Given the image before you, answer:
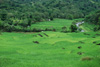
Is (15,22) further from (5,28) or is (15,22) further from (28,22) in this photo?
(5,28)

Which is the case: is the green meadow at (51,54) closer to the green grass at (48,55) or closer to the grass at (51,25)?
the green grass at (48,55)

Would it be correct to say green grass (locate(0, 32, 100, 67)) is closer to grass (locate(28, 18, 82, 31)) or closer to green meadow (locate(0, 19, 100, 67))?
green meadow (locate(0, 19, 100, 67))

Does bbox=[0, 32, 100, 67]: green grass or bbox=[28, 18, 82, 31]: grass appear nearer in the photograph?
bbox=[0, 32, 100, 67]: green grass

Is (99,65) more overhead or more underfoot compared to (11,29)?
more overhead

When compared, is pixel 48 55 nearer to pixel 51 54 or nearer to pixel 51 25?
pixel 51 54

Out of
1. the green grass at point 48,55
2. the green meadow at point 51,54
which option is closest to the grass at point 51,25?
the green meadow at point 51,54

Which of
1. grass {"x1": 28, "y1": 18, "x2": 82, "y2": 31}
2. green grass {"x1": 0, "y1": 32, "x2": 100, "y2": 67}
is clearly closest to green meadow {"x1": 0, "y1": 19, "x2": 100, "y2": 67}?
green grass {"x1": 0, "y1": 32, "x2": 100, "y2": 67}

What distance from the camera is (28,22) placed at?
384ft


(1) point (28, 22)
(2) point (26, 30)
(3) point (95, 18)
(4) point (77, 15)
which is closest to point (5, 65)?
(2) point (26, 30)

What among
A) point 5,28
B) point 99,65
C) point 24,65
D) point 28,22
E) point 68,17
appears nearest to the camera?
point 99,65

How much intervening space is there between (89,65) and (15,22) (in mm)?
114239

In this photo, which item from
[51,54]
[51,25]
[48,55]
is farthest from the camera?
[51,25]

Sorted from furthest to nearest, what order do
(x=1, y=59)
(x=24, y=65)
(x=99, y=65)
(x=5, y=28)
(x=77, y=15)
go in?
1. (x=77, y=15)
2. (x=5, y=28)
3. (x=1, y=59)
4. (x=24, y=65)
5. (x=99, y=65)

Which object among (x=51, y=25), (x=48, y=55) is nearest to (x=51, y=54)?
(x=48, y=55)
